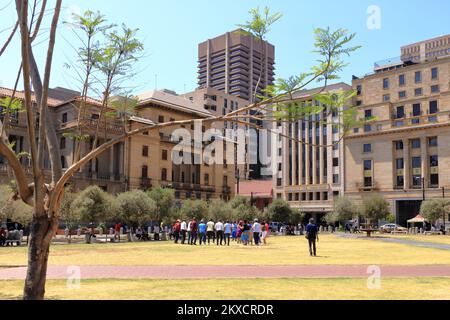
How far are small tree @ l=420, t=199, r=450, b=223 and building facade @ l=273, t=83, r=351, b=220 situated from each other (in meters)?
26.1

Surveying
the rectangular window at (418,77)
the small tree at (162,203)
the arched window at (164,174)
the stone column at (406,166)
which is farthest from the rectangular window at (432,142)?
the small tree at (162,203)

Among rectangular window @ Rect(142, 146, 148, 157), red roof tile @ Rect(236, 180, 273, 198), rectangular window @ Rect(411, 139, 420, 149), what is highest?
rectangular window @ Rect(411, 139, 420, 149)

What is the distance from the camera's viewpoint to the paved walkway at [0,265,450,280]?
546 inches

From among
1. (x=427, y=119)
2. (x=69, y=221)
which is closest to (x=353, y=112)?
(x=69, y=221)

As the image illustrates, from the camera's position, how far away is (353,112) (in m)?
8.92

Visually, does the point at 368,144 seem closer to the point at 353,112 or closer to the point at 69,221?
the point at 69,221

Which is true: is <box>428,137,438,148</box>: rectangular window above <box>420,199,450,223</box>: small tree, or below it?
above

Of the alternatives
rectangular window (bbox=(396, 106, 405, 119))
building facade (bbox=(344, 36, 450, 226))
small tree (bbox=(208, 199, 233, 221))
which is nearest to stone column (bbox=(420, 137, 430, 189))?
building facade (bbox=(344, 36, 450, 226))

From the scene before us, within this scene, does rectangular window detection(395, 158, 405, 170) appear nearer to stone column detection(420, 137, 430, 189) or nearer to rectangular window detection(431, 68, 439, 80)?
stone column detection(420, 137, 430, 189)

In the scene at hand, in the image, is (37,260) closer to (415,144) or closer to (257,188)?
(415,144)

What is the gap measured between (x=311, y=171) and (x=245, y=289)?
85.0m

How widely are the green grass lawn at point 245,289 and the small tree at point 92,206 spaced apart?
24.9 meters

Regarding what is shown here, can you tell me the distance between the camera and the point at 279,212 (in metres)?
65.1

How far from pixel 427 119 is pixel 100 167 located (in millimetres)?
49008
